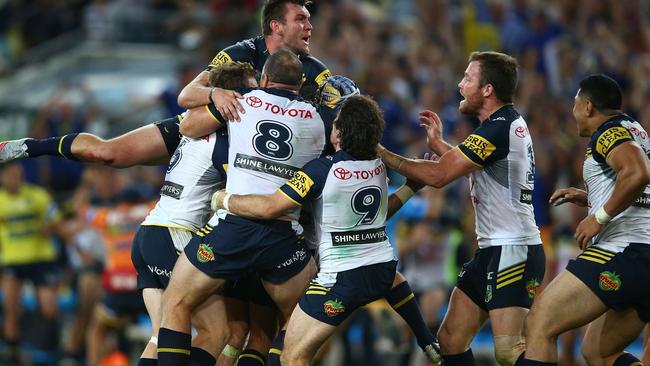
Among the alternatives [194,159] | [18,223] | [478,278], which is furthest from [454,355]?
[18,223]

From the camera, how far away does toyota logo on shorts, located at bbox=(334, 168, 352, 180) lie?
26.4 ft

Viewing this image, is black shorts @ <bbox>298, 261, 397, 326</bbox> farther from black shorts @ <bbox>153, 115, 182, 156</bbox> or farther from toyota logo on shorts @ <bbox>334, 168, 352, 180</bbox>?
black shorts @ <bbox>153, 115, 182, 156</bbox>

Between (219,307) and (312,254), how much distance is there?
827mm

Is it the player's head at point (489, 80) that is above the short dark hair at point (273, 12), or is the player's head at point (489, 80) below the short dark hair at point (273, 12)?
below

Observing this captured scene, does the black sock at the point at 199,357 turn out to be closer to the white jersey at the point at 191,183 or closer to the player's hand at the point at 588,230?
the white jersey at the point at 191,183

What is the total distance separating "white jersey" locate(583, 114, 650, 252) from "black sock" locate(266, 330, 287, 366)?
243cm

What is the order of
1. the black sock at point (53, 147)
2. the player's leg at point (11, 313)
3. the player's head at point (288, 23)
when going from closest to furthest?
the black sock at point (53, 147) → the player's head at point (288, 23) → the player's leg at point (11, 313)

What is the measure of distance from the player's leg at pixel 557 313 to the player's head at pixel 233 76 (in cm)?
268

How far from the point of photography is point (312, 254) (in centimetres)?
880

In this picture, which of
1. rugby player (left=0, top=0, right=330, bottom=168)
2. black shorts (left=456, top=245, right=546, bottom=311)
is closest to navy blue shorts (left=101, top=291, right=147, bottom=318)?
rugby player (left=0, top=0, right=330, bottom=168)

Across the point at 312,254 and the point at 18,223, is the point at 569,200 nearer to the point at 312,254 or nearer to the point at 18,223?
the point at 312,254

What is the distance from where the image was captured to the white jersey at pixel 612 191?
26.8ft

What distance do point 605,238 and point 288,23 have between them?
9.96 feet

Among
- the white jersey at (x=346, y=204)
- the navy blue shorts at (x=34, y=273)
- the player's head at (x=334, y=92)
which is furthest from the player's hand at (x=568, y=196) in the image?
the navy blue shorts at (x=34, y=273)
